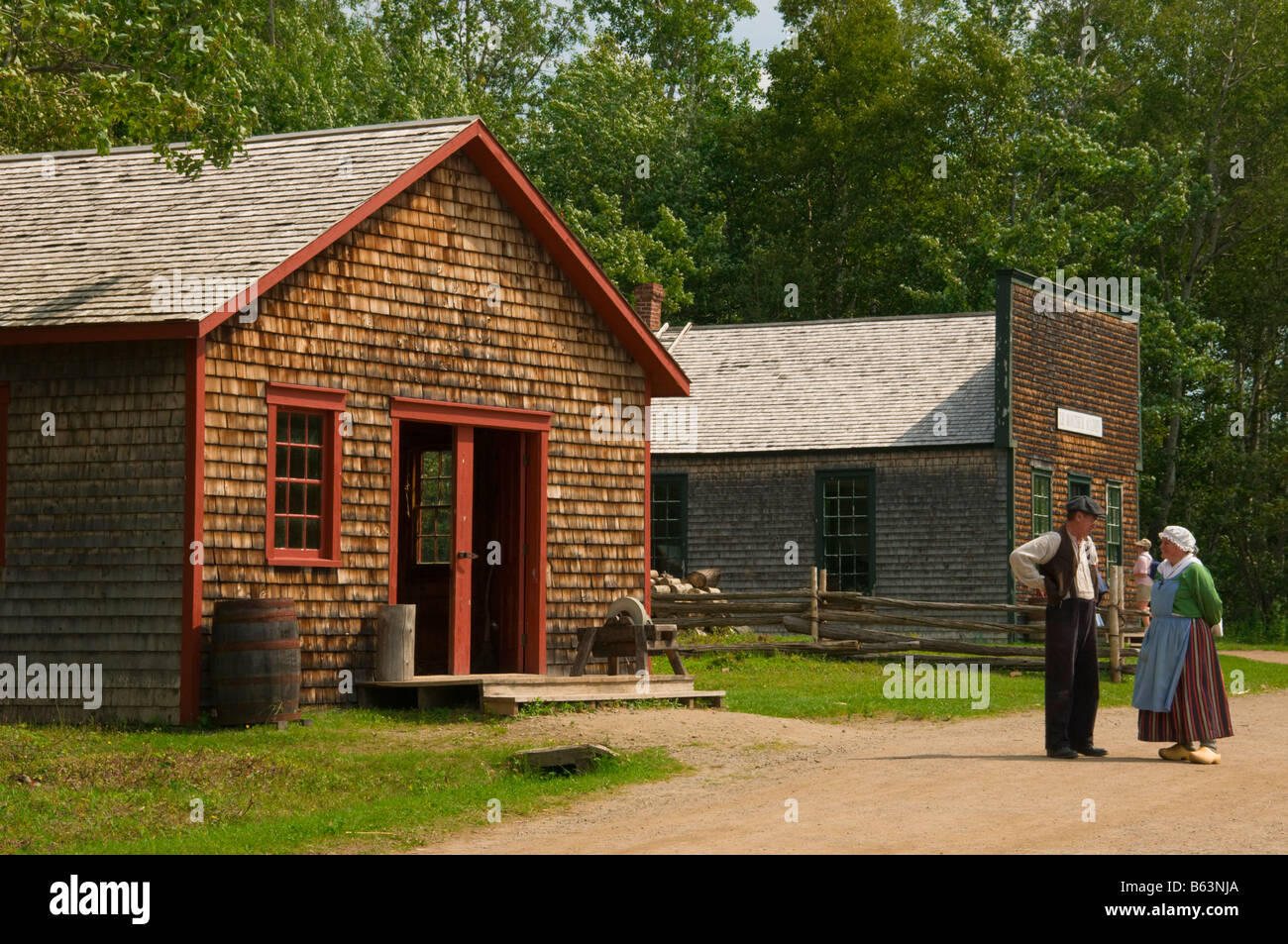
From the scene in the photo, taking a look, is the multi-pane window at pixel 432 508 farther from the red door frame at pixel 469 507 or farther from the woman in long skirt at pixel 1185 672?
the woman in long skirt at pixel 1185 672

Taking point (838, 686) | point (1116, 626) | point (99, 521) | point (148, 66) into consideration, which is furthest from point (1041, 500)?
point (99, 521)

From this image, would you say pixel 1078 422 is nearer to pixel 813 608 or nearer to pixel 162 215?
pixel 813 608

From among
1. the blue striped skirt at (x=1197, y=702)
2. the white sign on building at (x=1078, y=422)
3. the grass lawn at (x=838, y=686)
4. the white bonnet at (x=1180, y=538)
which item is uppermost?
the white sign on building at (x=1078, y=422)

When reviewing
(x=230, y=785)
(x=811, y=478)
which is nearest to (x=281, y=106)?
(x=811, y=478)

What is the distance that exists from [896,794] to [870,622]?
514 inches

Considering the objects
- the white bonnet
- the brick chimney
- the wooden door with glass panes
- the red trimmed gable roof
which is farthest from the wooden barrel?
the brick chimney

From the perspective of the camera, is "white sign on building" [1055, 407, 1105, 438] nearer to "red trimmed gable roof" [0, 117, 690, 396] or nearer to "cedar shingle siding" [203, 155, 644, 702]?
"red trimmed gable roof" [0, 117, 690, 396]

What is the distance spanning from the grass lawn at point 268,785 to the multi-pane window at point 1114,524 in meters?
18.7

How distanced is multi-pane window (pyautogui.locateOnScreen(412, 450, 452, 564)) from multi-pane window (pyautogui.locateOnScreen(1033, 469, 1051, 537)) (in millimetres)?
12435

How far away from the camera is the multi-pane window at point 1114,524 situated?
31344 mm

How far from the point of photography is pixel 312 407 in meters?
16.5

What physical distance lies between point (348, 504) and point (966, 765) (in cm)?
669

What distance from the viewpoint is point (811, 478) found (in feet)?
97.0

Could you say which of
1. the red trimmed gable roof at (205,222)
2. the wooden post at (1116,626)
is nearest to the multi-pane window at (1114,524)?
the wooden post at (1116,626)
